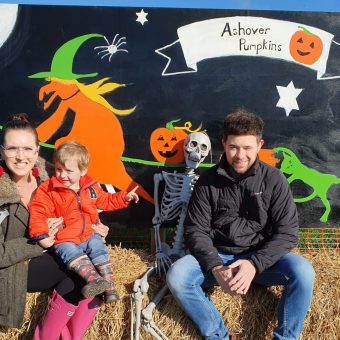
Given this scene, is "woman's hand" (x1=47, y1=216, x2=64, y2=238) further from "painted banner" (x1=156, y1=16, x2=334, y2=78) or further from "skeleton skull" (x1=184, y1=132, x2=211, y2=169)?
"painted banner" (x1=156, y1=16, x2=334, y2=78)

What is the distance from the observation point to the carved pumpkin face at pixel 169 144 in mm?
3479

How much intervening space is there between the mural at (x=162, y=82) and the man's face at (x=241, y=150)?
799 mm

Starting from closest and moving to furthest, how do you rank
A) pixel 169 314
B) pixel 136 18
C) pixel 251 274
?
pixel 251 274
pixel 169 314
pixel 136 18

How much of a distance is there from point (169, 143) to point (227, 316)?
1.35m

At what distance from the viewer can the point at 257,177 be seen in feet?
9.09

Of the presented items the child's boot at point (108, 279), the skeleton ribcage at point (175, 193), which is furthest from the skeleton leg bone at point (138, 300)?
the skeleton ribcage at point (175, 193)

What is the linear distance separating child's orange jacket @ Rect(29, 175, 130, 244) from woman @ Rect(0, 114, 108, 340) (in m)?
0.06

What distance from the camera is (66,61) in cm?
342

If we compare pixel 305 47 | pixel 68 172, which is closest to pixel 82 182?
pixel 68 172

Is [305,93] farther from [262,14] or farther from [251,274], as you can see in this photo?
[251,274]

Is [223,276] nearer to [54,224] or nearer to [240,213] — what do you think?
[240,213]

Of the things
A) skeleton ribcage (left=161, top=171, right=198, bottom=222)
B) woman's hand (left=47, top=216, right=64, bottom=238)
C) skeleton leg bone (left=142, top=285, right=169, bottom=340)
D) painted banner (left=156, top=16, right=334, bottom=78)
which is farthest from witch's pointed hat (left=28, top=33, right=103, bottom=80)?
skeleton leg bone (left=142, top=285, right=169, bottom=340)

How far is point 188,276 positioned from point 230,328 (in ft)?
1.54

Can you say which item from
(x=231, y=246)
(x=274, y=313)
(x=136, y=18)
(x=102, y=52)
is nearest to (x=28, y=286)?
(x=231, y=246)
